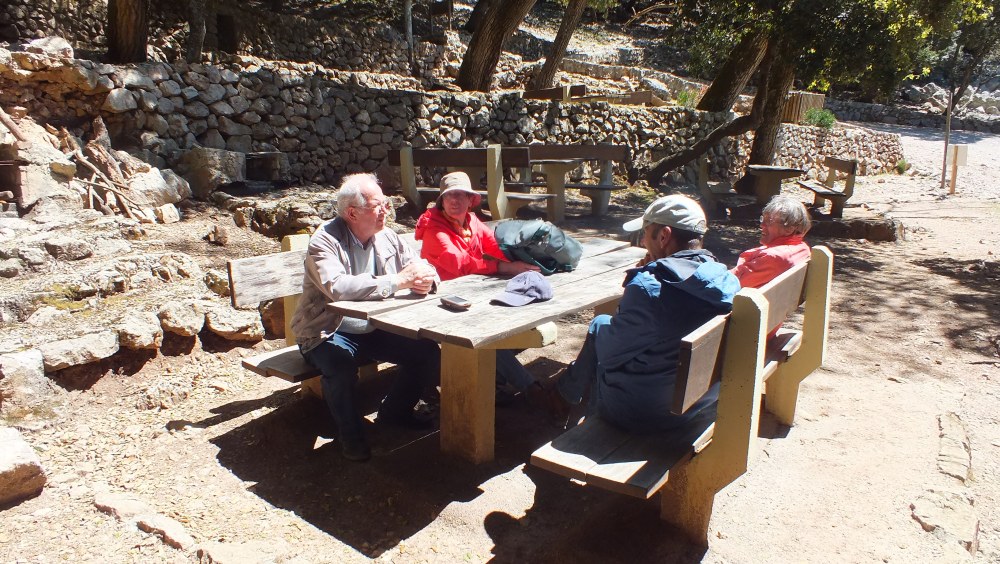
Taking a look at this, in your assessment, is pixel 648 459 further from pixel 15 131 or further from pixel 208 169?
pixel 208 169

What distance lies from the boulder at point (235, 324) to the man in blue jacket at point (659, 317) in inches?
91.0

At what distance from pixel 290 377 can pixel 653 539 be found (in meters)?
1.56

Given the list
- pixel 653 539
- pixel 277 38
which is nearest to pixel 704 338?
pixel 653 539

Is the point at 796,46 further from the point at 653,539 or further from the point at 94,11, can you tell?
the point at 94,11

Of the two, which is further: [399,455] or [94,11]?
[94,11]

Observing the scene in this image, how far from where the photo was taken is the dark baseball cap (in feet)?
9.68

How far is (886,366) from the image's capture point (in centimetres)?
437

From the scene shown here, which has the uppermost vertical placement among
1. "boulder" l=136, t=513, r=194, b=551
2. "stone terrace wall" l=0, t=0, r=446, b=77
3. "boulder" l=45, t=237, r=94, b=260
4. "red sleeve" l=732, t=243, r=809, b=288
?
"stone terrace wall" l=0, t=0, r=446, b=77

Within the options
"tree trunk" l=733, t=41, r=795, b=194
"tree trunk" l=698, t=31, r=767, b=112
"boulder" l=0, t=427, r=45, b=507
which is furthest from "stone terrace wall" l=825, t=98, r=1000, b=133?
"boulder" l=0, t=427, r=45, b=507

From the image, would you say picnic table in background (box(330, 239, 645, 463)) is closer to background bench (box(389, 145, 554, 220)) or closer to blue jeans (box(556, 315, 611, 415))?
blue jeans (box(556, 315, 611, 415))

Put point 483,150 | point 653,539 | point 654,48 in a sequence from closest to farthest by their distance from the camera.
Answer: point 653,539 → point 483,150 → point 654,48

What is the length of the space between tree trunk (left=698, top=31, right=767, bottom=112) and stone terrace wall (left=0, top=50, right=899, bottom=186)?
1.30 m

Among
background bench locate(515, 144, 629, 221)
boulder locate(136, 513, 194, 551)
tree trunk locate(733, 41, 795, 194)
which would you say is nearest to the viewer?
boulder locate(136, 513, 194, 551)

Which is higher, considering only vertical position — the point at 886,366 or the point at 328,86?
the point at 328,86
